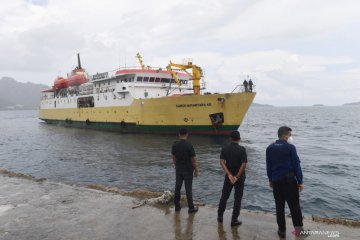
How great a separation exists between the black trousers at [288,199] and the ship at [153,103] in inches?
676

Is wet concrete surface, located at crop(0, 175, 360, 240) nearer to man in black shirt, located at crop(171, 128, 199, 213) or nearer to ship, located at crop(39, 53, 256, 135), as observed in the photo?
man in black shirt, located at crop(171, 128, 199, 213)

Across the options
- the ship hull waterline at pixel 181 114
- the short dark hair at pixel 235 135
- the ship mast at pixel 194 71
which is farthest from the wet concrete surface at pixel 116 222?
the ship mast at pixel 194 71

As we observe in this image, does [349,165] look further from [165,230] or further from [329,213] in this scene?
[165,230]

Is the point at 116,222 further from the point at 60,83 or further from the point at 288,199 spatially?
the point at 60,83

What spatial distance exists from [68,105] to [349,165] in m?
33.7

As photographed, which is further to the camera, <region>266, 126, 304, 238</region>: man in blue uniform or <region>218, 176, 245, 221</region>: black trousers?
<region>218, 176, 245, 221</region>: black trousers

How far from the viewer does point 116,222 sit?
6.08m

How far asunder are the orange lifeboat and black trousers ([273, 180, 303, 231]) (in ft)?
132

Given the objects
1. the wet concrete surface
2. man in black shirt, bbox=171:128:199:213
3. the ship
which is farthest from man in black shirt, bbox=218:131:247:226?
the ship

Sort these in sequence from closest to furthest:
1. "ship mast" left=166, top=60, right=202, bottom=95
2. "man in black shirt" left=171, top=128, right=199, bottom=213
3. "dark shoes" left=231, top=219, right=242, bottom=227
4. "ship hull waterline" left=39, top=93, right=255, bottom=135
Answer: "dark shoes" left=231, top=219, right=242, bottom=227, "man in black shirt" left=171, top=128, right=199, bottom=213, "ship hull waterline" left=39, top=93, right=255, bottom=135, "ship mast" left=166, top=60, right=202, bottom=95

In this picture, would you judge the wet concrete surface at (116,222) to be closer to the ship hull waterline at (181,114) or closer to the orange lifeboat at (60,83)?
the ship hull waterline at (181,114)

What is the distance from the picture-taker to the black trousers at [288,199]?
5133 mm

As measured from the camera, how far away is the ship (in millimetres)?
22656

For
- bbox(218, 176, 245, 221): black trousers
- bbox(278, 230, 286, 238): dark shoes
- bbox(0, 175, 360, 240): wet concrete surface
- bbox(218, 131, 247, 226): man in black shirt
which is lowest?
bbox(0, 175, 360, 240): wet concrete surface
